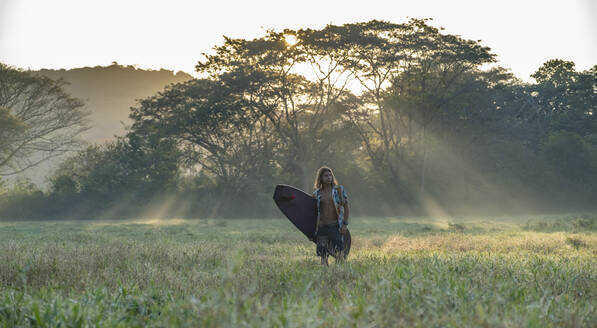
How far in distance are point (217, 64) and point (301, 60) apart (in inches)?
204

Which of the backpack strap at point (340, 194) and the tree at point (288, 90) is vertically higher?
the tree at point (288, 90)

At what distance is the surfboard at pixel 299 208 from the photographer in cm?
838

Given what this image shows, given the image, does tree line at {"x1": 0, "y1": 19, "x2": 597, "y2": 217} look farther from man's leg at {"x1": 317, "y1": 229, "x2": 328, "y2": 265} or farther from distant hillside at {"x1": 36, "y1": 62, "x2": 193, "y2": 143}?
distant hillside at {"x1": 36, "y1": 62, "x2": 193, "y2": 143}

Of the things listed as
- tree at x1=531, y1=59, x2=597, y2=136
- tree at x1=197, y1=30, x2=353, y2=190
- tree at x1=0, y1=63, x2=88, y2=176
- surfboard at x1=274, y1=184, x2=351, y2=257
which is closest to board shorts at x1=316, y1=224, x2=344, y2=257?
surfboard at x1=274, y1=184, x2=351, y2=257

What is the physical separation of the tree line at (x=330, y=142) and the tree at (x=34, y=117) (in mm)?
1306

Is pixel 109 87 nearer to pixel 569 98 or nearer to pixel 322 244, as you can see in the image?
pixel 569 98

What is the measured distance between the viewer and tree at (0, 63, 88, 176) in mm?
35106

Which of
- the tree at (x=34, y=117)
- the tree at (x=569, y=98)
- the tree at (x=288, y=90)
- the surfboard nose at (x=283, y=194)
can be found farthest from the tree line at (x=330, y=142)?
the surfboard nose at (x=283, y=194)

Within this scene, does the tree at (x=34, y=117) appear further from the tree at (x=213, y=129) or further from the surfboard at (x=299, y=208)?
the surfboard at (x=299, y=208)

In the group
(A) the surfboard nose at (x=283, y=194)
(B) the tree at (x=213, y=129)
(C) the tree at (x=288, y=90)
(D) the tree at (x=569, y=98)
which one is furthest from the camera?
(D) the tree at (x=569, y=98)

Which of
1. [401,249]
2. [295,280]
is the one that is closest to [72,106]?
[401,249]

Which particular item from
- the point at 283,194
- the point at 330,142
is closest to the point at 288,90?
the point at 330,142

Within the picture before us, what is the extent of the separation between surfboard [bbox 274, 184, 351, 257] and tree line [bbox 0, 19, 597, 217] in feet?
72.0

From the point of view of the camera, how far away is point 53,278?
6.11 metres
